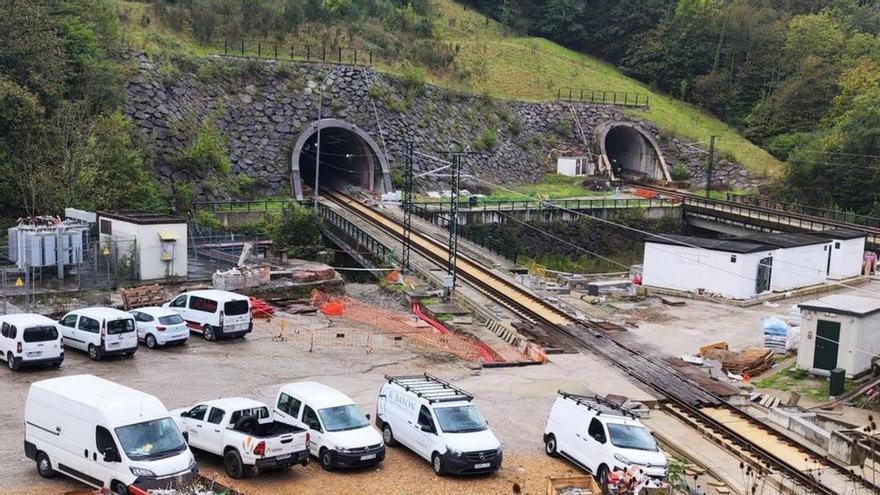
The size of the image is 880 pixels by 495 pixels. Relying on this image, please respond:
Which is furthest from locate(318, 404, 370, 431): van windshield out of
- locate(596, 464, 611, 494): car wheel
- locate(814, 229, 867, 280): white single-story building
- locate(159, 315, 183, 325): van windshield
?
locate(814, 229, 867, 280): white single-story building

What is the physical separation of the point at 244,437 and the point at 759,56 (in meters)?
86.5

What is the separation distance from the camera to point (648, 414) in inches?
986

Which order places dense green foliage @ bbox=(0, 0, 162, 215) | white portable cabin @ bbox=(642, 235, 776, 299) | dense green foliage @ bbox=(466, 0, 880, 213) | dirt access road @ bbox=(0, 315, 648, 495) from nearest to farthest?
dirt access road @ bbox=(0, 315, 648, 495) → white portable cabin @ bbox=(642, 235, 776, 299) → dense green foliage @ bbox=(0, 0, 162, 215) → dense green foliage @ bbox=(466, 0, 880, 213)

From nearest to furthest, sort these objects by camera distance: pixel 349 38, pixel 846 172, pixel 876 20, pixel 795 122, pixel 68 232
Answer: pixel 68 232, pixel 846 172, pixel 349 38, pixel 795 122, pixel 876 20

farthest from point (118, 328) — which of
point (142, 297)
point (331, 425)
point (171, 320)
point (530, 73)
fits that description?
point (530, 73)

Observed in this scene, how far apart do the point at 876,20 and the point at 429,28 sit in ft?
160

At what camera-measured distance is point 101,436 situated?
1614cm

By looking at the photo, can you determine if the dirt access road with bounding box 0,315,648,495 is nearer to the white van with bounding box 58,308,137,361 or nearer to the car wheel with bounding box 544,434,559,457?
the car wheel with bounding box 544,434,559,457

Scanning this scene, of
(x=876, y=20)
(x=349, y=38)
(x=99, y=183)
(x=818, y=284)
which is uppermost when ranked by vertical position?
(x=876, y=20)

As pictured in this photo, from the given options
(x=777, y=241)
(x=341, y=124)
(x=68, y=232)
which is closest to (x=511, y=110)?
(x=341, y=124)

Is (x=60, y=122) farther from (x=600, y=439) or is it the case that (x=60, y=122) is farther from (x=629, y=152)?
(x=629, y=152)

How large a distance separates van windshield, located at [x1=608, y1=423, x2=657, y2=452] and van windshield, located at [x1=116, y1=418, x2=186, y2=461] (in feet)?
28.4

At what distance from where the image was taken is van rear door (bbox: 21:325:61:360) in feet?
80.5

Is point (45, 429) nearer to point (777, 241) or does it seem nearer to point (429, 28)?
point (777, 241)
